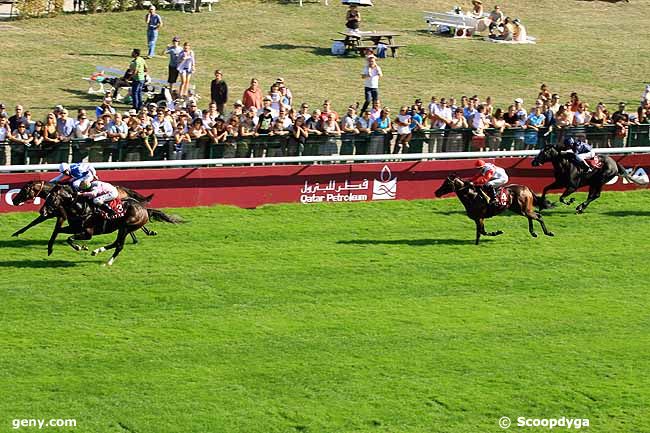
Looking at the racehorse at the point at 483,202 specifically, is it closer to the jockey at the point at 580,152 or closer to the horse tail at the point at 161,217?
the jockey at the point at 580,152

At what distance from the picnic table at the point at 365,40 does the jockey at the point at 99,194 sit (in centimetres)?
1784

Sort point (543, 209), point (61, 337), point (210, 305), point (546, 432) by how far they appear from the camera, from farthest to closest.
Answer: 1. point (543, 209)
2. point (210, 305)
3. point (61, 337)
4. point (546, 432)

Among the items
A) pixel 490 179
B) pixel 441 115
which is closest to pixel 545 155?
pixel 441 115

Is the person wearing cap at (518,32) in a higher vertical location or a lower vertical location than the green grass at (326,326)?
higher

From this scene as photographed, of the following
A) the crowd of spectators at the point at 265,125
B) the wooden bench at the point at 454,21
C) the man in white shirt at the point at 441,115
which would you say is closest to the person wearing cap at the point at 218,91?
the crowd of spectators at the point at 265,125

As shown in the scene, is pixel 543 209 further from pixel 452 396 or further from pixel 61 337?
pixel 61 337

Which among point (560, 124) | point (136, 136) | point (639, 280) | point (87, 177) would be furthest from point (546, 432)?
point (560, 124)

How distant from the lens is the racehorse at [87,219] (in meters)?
20.3

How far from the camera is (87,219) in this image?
20328mm

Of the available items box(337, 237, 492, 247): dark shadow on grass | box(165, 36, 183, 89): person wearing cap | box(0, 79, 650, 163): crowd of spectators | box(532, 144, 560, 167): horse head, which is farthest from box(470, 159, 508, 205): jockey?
box(165, 36, 183, 89): person wearing cap

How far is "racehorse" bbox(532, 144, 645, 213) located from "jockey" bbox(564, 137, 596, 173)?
0.09 meters

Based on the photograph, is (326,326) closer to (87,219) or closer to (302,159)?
(87,219)

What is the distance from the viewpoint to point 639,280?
21.0m

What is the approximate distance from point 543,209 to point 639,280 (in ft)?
13.3
